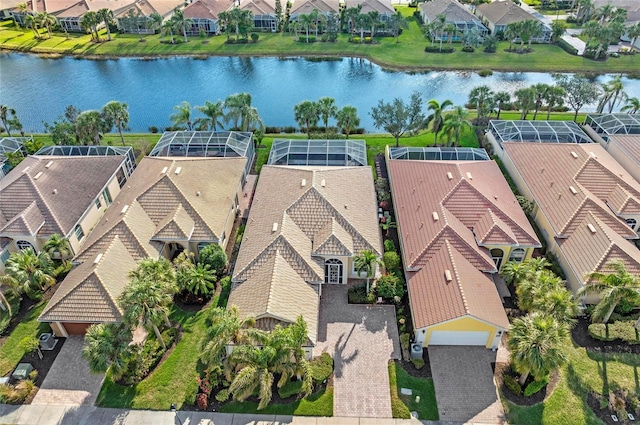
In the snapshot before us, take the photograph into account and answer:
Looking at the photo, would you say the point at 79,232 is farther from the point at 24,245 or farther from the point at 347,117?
the point at 347,117

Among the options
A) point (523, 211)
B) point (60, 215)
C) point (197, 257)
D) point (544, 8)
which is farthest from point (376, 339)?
point (544, 8)

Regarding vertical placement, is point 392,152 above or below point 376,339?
above

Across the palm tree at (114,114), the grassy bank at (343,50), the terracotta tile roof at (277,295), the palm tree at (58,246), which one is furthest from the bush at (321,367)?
the grassy bank at (343,50)

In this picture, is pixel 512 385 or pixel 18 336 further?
pixel 18 336

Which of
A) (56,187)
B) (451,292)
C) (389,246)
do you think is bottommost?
(389,246)

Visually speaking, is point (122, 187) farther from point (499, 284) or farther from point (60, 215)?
point (499, 284)

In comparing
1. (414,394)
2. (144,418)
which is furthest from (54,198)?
(414,394)
